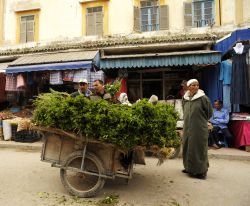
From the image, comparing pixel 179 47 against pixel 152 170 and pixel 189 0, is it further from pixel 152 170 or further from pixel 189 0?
pixel 152 170

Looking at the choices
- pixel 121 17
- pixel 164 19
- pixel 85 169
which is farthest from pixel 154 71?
pixel 85 169

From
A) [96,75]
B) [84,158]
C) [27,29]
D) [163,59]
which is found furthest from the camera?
[27,29]

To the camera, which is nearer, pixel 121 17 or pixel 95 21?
pixel 121 17

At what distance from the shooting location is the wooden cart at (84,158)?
3709 millimetres

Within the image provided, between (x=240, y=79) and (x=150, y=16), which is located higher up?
(x=150, y=16)

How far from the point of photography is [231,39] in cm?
743

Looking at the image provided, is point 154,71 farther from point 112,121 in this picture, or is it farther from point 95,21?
point 112,121

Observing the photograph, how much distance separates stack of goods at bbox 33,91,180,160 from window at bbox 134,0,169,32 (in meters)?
7.75

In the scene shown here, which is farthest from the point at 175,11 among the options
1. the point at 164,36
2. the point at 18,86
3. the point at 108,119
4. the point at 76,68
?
the point at 108,119

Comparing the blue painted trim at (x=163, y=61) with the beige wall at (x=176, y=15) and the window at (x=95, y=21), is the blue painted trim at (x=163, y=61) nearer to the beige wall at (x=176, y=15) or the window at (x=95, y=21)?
the beige wall at (x=176, y=15)

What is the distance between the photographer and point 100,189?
3.73 m

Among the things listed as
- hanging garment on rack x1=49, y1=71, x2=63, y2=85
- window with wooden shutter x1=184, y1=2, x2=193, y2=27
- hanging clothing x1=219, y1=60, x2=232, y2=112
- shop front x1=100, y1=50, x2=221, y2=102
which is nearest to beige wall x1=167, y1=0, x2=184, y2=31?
window with wooden shutter x1=184, y1=2, x2=193, y2=27

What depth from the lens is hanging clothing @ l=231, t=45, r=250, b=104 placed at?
23.0ft

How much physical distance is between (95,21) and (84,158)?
8.70m
